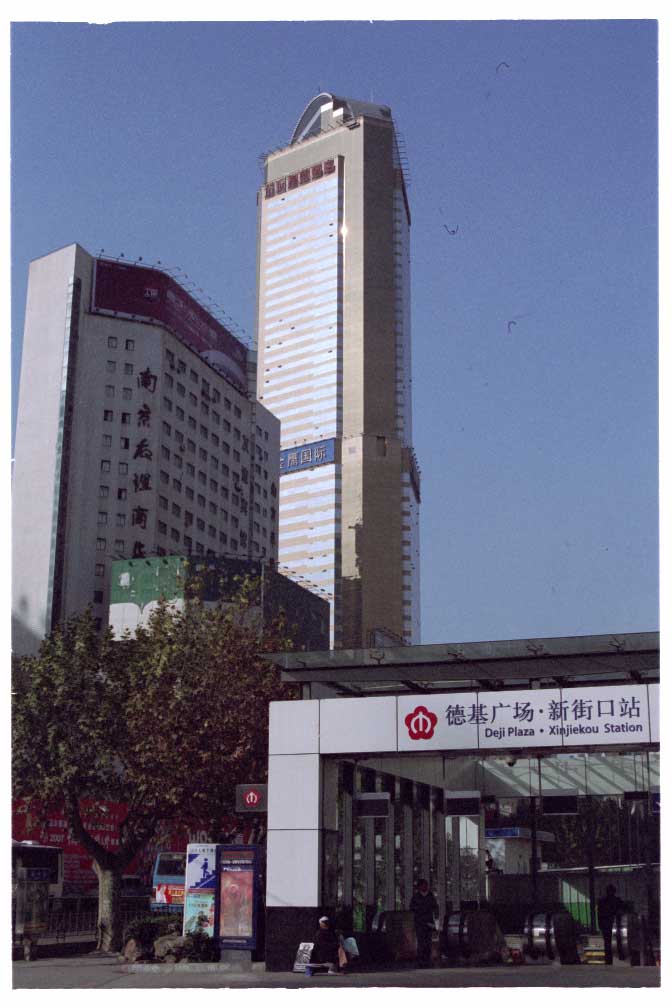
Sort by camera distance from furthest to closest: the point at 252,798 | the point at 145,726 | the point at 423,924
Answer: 1. the point at 145,726
2. the point at 252,798
3. the point at 423,924

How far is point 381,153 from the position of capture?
193625mm

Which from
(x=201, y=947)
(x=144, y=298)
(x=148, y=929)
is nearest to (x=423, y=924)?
(x=201, y=947)

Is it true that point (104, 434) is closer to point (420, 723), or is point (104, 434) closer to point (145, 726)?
point (145, 726)

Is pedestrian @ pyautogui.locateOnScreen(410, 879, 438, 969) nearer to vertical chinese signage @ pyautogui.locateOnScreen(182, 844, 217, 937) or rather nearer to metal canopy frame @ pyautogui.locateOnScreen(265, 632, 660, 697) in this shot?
metal canopy frame @ pyautogui.locateOnScreen(265, 632, 660, 697)

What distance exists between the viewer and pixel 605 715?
2094 cm

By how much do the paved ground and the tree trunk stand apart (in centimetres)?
906

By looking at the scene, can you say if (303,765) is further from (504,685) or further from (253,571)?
(253,571)

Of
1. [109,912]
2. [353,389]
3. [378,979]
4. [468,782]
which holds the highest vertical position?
[353,389]

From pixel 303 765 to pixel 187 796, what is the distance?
45.0ft

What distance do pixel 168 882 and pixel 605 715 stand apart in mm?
31543

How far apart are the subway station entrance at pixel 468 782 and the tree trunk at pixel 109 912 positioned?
9427 millimetres

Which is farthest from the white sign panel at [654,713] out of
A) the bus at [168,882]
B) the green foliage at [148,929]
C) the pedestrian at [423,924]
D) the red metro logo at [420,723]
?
the bus at [168,882]

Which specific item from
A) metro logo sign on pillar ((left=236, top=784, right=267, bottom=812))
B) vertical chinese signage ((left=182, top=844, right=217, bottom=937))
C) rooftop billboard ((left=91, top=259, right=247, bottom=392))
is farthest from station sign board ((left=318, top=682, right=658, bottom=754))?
rooftop billboard ((left=91, top=259, right=247, bottom=392))
